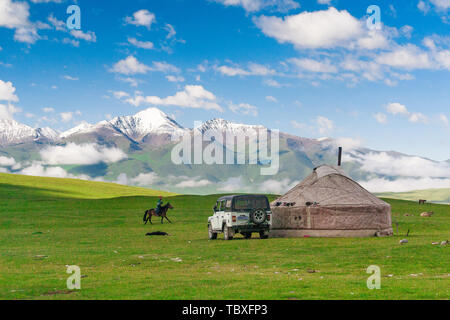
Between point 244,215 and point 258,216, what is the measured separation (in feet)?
2.66

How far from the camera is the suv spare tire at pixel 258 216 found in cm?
2975

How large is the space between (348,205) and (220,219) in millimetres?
7898

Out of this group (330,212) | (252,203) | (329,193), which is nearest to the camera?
(252,203)

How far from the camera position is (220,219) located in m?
31.0

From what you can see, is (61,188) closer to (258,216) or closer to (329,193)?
(329,193)

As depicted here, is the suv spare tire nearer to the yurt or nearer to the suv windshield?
the suv windshield

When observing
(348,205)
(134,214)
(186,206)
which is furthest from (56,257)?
(186,206)

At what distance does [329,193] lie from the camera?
32812 mm

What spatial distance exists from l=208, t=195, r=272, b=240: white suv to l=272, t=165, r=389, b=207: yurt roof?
3196 millimetres

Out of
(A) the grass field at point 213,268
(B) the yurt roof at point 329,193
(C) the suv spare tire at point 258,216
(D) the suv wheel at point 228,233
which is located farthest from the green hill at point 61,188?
(C) the suv spare tire at point 258,216

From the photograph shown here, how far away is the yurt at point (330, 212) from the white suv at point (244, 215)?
7.52 ft

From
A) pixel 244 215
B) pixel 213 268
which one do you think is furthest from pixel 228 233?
pixel 213 268

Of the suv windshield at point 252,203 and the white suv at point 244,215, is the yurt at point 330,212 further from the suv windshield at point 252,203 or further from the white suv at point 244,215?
the suv windshield at point 252,203

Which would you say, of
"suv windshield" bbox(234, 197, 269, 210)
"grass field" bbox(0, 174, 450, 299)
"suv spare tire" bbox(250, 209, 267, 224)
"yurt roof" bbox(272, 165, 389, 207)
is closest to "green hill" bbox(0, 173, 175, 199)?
"grass field" bbox(0, 174, 450, 299)
